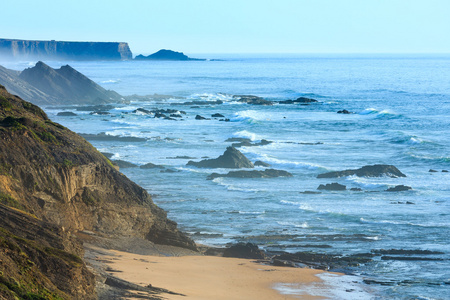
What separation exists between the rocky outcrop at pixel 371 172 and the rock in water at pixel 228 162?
554 cm

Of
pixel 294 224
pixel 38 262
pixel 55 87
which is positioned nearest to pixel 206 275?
pixel 38 262

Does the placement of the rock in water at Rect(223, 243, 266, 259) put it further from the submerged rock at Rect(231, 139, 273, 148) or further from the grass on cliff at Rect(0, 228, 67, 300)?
the submerged rock at Rect(231, 139, 273, 148)

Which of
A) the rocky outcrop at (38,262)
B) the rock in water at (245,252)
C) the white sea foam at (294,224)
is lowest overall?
the white sea foam at (294,224)

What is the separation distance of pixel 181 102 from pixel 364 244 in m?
73.2

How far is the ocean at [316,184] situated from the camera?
1014 inches

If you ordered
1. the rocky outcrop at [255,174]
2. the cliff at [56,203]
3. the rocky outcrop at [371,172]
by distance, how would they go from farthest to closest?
1. the rocky outcrop at [371,172]
2. the rocky outcrop at [255,174]
3. the cliff at [56,203]

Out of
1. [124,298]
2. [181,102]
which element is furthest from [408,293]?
[181,102]

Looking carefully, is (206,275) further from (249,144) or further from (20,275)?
(249,144)

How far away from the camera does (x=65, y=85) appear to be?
9581 centimetres

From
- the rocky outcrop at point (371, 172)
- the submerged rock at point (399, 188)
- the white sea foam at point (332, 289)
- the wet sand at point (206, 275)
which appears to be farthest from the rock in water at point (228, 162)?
the white sea foam at point (332, 289)

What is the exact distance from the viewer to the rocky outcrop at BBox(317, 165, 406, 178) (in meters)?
42.0

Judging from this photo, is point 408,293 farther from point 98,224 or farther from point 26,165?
point 26,165

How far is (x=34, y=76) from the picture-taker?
94.0 meters

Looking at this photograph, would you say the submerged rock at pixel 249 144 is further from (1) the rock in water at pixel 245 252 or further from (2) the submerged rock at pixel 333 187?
(1) the rock in water at pixel 245 252
